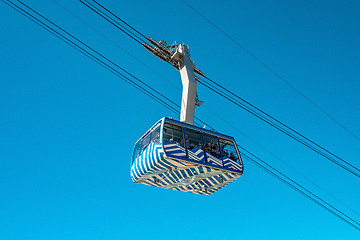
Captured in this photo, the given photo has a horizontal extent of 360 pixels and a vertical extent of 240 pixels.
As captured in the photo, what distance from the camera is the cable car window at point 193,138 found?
78.7ft

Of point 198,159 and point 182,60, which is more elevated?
point 182,60

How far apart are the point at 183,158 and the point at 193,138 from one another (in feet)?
7.13

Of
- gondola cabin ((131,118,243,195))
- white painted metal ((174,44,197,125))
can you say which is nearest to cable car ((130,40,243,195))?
gondola cabin ((131,118,243,195))

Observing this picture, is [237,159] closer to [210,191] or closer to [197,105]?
[210,191]

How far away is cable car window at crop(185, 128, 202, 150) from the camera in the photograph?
24.0 metres

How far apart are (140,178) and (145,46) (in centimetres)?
1166

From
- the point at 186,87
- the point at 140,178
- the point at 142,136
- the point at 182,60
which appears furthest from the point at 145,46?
the point at 140,178

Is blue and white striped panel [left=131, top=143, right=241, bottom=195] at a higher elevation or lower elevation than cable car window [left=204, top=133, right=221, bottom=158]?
lower

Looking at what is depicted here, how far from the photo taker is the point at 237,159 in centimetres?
2522

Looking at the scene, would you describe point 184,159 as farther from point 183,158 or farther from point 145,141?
point 145,141

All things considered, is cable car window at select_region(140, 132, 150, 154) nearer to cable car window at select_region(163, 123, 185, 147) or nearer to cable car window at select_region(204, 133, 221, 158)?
cable car window at select_region(163, 123, 185, 147)

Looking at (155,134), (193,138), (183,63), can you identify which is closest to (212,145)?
(193,138)

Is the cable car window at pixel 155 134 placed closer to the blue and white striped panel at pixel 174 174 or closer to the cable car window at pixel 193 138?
the blue and white striped panel at pixel 174 174

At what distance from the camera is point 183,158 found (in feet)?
74.2
